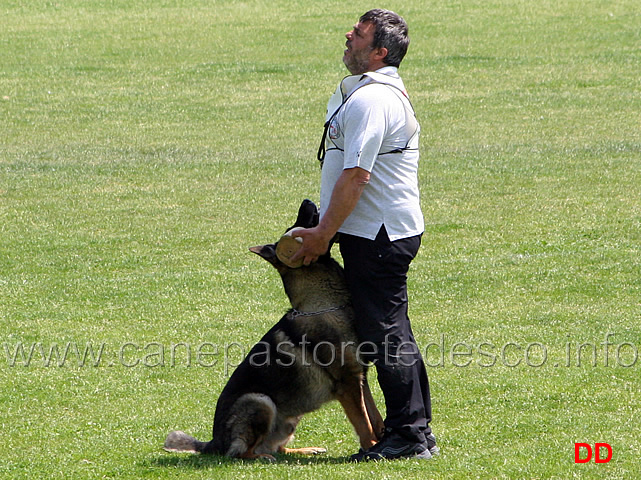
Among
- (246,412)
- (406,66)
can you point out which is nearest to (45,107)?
(406,66)

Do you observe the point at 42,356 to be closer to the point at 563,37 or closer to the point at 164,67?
the point at 164,67

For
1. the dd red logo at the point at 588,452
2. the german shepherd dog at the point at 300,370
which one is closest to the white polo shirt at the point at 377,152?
the german shepherd dog at the point at 300,370

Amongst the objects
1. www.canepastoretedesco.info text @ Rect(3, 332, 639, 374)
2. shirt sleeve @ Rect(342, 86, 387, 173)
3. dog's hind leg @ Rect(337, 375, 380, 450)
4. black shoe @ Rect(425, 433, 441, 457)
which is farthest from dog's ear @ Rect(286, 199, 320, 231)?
www.canepastoretedesco.info text @ Rect(3, 332, 639, 374)

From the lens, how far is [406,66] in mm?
22188

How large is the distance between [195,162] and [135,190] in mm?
1994

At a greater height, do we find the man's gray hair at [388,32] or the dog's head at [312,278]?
the man's gray hair at [388,32]

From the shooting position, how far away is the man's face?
4422 mm

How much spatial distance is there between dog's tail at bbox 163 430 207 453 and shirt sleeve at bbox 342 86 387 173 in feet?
5.90

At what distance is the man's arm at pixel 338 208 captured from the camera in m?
4.27

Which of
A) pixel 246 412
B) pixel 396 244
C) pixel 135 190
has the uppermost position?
pixel 396 244

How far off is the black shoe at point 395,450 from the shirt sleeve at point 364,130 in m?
1.42

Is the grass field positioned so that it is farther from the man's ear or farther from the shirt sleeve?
the man's ear

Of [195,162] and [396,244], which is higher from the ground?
[396,244]

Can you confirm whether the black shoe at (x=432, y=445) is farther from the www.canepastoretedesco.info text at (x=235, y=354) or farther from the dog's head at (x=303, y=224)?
the www.canepastoretedesco.info text at (x=235, y=354)
